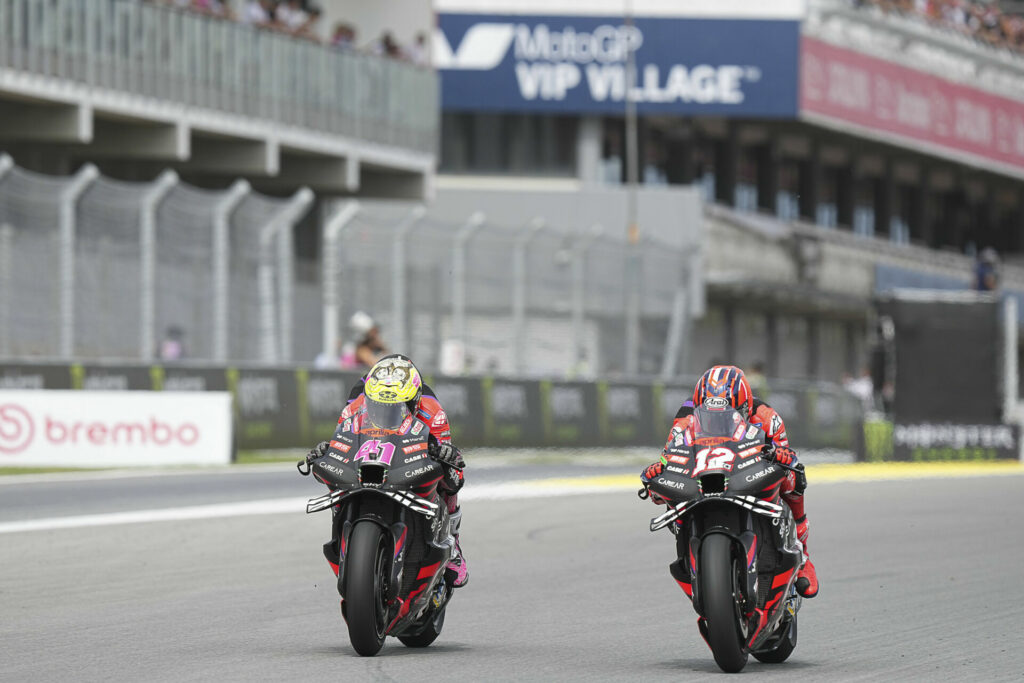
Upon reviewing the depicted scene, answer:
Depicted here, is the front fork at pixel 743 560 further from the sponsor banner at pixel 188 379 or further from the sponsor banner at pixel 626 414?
the sponsor banner at pixel 626 414

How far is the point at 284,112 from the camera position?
98.5 feet

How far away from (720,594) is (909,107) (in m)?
47.7

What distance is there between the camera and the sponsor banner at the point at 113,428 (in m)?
20.3

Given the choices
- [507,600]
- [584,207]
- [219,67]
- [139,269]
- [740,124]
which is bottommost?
[507,600]

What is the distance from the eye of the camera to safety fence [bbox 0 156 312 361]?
2081cm

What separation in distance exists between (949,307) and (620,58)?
78.0ft

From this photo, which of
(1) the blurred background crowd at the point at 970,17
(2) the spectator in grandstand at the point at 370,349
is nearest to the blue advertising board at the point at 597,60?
(1) the blurred background crowd at the point at 970,17

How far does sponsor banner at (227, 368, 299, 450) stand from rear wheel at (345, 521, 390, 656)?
1492 centimetres

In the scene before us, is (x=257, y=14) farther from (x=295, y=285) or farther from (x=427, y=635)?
(x=427, y=635)

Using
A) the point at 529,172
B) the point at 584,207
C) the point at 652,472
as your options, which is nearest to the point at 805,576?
the point at 652,472

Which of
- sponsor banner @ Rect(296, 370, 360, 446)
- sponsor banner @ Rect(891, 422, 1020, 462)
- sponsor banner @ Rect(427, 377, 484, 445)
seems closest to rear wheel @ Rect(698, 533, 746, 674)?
sponsor banner @ Rect(296, 370, 360, 446)

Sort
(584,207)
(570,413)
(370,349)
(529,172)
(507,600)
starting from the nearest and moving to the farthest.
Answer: (507,600) < (370,349) < (570,413) < (584,207) < (529,172)

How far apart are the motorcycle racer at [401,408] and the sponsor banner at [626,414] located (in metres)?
19.0

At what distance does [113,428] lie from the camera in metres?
20.7
